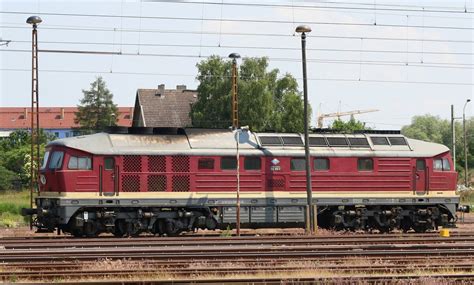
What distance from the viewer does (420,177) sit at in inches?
1398

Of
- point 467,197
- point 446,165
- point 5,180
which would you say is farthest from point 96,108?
point 446,165

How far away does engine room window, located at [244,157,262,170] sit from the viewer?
3309cm

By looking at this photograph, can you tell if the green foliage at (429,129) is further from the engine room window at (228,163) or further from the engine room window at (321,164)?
the engine room window at (228,163)

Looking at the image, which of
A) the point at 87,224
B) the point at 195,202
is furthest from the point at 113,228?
the point at 195,202

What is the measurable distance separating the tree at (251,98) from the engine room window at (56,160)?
139 feet

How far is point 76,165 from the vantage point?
31.0m

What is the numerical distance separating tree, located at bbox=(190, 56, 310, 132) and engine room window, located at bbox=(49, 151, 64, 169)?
42374 millimetres

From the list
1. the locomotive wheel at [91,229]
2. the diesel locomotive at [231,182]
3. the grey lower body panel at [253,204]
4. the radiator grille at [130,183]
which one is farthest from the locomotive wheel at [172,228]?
the locomotive wheel at [91,229]

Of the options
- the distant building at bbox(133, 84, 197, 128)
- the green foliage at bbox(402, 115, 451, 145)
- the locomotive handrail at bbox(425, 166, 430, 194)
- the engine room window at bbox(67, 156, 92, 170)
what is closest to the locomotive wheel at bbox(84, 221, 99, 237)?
the engine room window at bbox(67, 156, 92, 170)

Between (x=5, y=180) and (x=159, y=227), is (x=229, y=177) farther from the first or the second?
(x=5, y=180)

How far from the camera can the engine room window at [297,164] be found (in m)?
34.0

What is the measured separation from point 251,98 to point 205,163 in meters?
44.3

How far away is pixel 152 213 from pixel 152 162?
185cm

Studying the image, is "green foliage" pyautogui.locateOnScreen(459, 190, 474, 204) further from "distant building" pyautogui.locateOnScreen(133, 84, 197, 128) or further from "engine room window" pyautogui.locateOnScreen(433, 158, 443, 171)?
"engine room window" pyautogui.locateOnScreen(433, 158, 443, 171)
